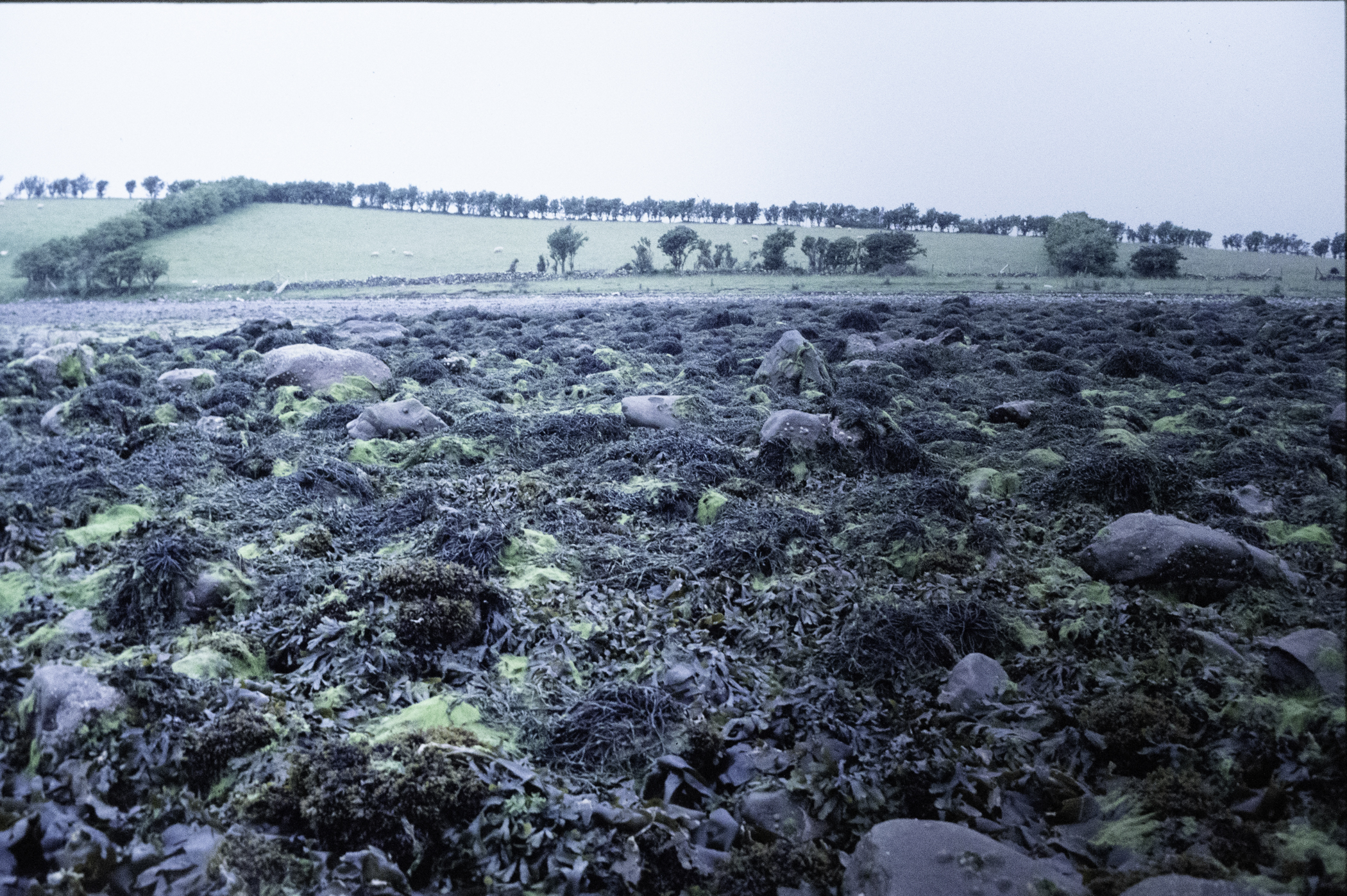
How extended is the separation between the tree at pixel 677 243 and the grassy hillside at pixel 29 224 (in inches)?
1534

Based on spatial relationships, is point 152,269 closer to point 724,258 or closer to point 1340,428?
point 724,258

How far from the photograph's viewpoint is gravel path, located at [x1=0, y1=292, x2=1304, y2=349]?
67.6ft

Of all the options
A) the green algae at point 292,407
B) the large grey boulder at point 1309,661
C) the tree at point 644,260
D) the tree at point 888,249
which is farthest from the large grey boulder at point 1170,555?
the tree at point 644,260

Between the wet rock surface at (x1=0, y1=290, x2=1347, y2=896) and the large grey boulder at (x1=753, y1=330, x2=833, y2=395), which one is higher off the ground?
the large grey boulder at (x1=753, y1=330, x2=833, y2=395)

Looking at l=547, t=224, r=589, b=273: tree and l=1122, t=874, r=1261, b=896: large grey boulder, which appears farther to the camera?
l=547, t=224, r=589, b=273: tree

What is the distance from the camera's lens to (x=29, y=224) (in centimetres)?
1952

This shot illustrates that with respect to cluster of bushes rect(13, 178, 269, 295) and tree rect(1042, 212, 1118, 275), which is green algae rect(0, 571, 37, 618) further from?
tree rect(1042, 212, 1118, 275)

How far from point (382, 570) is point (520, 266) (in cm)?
5726

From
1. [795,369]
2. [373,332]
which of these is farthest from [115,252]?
[795,369]

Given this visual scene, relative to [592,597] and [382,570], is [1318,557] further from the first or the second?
[382,570]

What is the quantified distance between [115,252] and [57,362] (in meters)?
16.7

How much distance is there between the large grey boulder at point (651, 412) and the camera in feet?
34.8

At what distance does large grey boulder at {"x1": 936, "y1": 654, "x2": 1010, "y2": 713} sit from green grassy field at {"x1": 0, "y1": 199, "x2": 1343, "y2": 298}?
9.91ft

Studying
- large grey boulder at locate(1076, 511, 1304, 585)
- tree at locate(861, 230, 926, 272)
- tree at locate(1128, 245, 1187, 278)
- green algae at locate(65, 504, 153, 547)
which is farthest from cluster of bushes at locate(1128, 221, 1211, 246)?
green algae at locate(65, 504, 153, 547)
